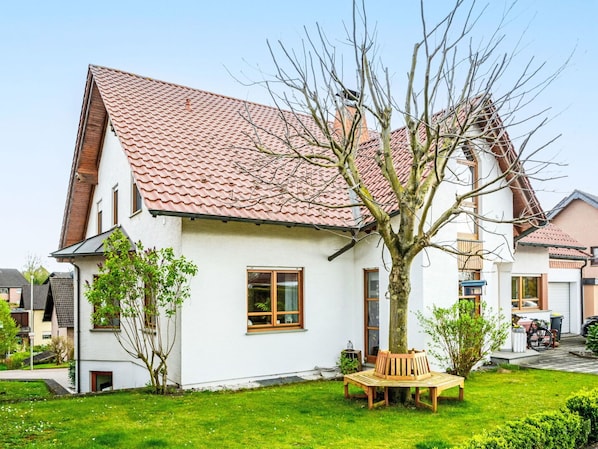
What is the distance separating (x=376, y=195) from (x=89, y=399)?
7900 millimetres

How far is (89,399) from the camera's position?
10148mm

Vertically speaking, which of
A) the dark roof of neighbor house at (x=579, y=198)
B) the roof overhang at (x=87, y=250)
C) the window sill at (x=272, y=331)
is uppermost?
the dark roof of neighbor house at (x=579, y=198)

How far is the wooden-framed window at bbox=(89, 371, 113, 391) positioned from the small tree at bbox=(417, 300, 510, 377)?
9.06 meters

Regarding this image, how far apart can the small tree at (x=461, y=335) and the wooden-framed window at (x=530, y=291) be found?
7096mm

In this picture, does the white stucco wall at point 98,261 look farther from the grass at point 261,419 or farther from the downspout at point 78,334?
the grass at point 261,419

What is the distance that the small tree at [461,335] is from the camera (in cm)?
1106

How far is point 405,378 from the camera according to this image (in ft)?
28.6

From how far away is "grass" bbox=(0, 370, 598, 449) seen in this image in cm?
713

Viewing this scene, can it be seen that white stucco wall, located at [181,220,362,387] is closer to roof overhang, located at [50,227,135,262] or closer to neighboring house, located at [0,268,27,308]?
roof overhang, located at [50,227,135,262]

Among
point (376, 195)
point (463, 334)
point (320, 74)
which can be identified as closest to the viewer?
point (320, 74)

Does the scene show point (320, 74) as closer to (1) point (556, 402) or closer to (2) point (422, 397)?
(2) point (422, 397)

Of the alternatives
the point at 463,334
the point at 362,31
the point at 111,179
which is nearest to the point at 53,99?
the point at 111,179

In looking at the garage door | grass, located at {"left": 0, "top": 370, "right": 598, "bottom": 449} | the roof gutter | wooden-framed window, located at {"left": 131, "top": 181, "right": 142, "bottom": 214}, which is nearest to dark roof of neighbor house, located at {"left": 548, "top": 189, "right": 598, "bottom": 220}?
the garage door

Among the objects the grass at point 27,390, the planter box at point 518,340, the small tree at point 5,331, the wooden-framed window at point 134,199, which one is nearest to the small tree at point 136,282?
the wooden-framed window at point 134,199
